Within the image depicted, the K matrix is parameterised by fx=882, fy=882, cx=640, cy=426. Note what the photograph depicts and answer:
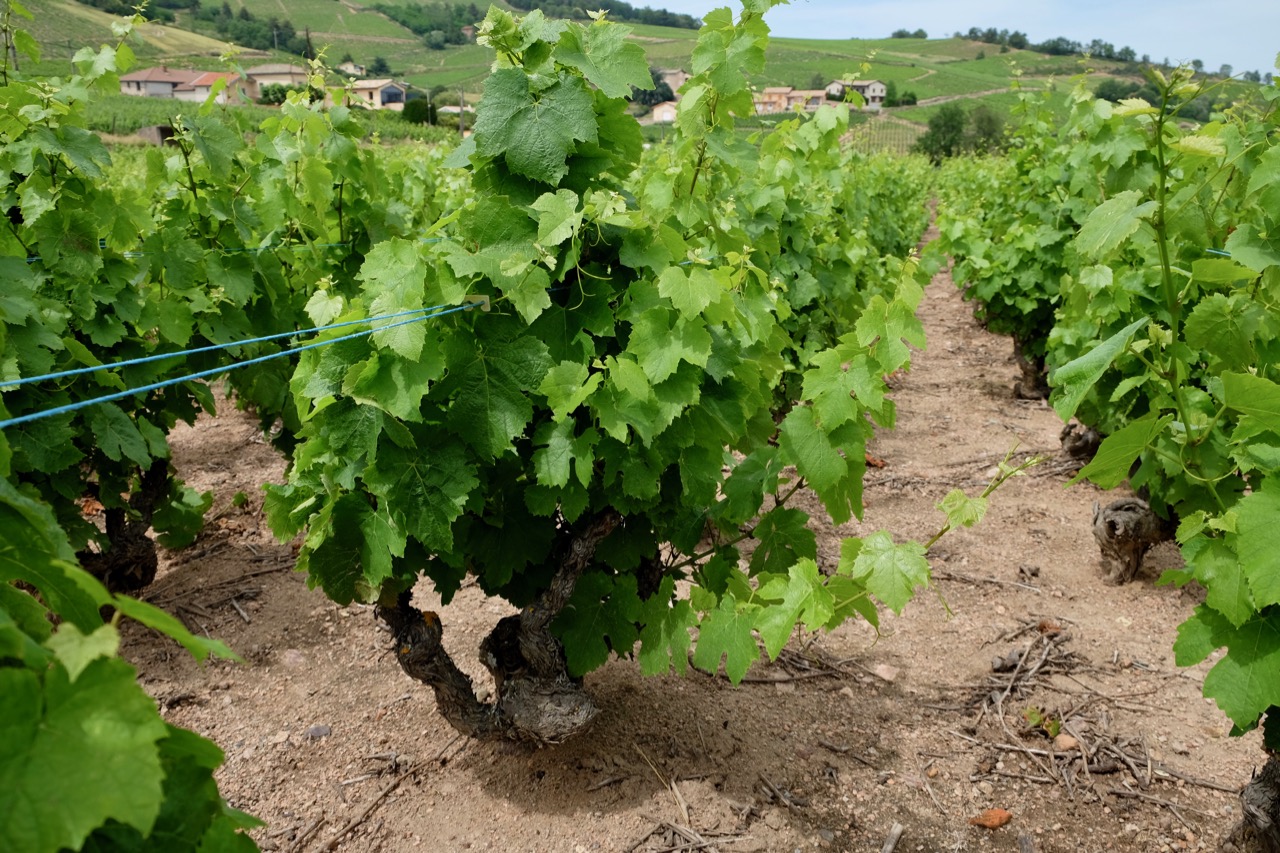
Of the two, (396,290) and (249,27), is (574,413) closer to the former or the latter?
(396,290)

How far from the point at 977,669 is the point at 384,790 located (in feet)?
7.47

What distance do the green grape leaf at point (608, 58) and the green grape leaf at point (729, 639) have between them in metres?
1.32

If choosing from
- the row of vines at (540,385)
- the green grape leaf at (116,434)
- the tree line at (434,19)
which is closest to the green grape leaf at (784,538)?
the row of vines at (540,385)

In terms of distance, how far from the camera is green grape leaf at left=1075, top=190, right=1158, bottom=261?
1.78 meters

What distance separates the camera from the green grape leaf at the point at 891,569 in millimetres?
1967

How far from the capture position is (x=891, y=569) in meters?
2.00

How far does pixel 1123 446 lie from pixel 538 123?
5.06ft

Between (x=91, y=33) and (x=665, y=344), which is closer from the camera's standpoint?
(x=665, y=344)

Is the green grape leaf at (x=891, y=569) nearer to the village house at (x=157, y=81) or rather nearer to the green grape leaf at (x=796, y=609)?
the green grape leaf at (x=796, y=609)

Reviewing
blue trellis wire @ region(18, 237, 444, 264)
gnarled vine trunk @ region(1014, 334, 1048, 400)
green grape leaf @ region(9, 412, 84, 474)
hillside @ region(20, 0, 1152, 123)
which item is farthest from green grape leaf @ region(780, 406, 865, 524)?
hillside @ region(20, 0, 1152, 123)

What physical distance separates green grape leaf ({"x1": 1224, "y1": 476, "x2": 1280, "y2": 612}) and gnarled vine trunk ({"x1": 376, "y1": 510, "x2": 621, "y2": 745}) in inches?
59.2

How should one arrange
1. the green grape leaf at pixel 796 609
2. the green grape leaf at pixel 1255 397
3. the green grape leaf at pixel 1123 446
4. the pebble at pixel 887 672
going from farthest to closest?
the pebble at pixel 887 672, the green grape leaf at pixel 796 609, the green grape leaf at pixel 1123 446, the green grape leaf at pixel 1255 397

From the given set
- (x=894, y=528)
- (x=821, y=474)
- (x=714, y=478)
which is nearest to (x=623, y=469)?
(x=714, y=478)

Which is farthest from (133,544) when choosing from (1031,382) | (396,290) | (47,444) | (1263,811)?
(1031,382)
